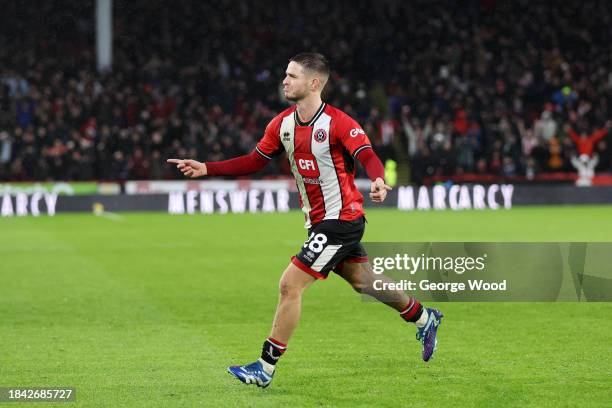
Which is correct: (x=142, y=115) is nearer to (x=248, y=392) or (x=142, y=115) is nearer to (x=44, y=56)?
(x=44, y=56)

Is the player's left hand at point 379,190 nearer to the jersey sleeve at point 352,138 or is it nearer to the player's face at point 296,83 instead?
the jersey sleeve at point 352,138

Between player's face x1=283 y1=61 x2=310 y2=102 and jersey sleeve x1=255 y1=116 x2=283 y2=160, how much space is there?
0.30 metres

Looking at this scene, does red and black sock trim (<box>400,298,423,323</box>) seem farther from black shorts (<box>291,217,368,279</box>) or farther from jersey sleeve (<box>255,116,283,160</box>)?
jersey sleeve (<box>255,116,283,160</box>)

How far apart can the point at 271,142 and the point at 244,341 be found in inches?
87.4

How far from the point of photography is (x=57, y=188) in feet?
97.7

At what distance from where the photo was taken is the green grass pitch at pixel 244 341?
730 centimetres

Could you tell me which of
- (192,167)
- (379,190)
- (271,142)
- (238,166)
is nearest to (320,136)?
(271,142)

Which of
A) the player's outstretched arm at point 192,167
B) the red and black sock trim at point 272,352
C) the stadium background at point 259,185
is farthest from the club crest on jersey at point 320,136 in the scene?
the stadium background at point 259,185

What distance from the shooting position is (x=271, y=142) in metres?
7.98

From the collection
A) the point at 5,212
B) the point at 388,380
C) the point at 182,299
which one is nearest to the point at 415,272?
the point at 182,299

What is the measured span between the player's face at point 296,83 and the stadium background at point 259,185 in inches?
75.7

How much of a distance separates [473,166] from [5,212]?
12835 millimetres

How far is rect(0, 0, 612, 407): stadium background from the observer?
812cm

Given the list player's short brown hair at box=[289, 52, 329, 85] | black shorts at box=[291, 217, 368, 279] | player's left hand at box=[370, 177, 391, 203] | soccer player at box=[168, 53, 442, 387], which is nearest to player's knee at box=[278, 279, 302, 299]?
soccer player at box=[168, 53, 442, 387]
